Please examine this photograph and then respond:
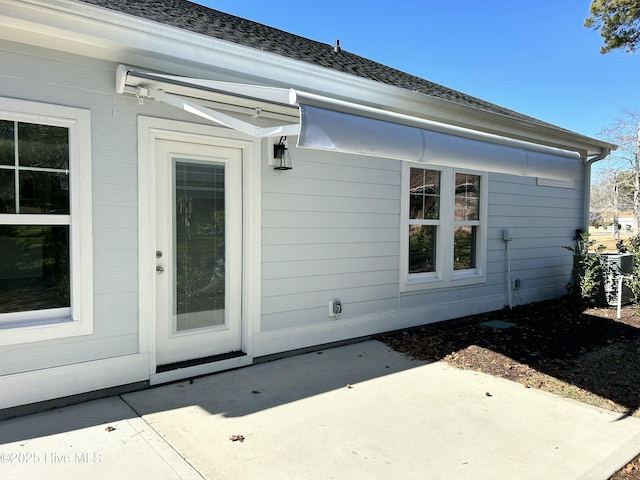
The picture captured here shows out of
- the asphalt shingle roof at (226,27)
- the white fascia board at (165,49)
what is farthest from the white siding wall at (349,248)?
the asphalt shingle roof at (226,27)

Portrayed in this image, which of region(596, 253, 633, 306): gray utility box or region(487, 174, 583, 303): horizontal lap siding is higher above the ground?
region(487, 174, 583, 303): horizontal lap siding

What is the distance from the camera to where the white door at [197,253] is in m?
3.71

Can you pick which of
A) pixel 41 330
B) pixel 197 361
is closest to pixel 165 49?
pixel 41 330

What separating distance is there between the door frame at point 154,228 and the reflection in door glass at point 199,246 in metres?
0.23

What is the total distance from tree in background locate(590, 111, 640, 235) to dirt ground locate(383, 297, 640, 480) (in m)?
13.2

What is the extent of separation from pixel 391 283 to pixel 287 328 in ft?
5.34

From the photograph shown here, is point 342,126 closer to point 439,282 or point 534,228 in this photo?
point 439,282

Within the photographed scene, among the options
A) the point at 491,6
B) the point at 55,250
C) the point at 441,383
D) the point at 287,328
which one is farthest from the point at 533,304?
the point at 55,250

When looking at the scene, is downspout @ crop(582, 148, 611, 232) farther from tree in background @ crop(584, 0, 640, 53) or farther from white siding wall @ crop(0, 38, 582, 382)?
tree in background @ crop(584, 0, 640, 53)

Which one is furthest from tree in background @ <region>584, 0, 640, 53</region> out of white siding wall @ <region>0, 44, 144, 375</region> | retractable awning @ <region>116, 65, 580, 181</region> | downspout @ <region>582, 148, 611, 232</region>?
white siding wall @ <region>0, 44, 144, 375</region>

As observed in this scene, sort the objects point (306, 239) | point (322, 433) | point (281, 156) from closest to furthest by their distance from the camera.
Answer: point (322, 433) → point (281, 156) → point (306, 239)

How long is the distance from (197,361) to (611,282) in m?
7.06

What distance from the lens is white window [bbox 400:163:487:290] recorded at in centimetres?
561

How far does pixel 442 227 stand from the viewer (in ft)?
19.5
